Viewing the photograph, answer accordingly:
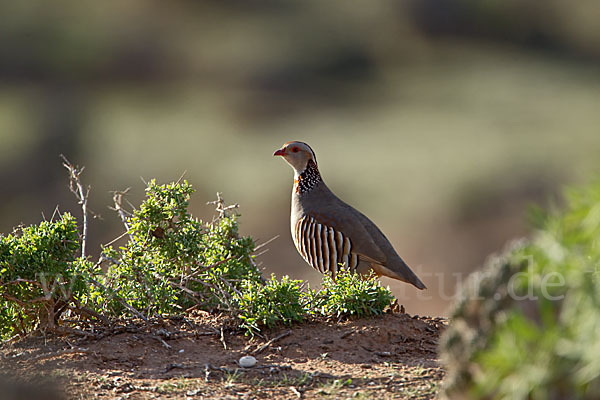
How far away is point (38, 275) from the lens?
449 cm

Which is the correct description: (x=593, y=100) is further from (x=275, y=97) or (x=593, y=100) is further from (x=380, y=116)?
(x=275, y=97)

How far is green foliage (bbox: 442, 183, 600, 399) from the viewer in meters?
2.13

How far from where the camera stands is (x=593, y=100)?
1219 inches

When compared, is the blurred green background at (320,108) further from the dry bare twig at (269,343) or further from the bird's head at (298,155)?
the dry bare twig at (269,343)

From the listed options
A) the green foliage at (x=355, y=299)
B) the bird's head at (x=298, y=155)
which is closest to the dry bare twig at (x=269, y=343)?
the green foliage at (x=355, y=299)

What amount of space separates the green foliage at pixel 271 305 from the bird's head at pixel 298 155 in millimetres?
2854

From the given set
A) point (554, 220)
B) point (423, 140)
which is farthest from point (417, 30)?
point (554, 220)

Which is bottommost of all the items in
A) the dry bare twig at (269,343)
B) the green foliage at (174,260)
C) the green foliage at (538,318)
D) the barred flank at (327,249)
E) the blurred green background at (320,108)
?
the green foliage at (538,318)

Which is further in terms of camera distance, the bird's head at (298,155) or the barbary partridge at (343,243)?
the bird's head at (298,155)

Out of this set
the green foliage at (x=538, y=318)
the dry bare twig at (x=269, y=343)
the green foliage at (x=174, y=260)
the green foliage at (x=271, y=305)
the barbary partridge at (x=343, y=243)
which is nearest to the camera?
the green foliage at (x=538, y=318)

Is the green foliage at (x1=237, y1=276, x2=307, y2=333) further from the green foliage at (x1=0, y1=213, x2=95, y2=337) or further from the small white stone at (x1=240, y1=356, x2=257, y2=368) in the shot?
the green foliage at (x1=0, y1=213, x2=95, y2=337)

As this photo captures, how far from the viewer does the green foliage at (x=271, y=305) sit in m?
4.65

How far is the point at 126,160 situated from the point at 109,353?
2315cm

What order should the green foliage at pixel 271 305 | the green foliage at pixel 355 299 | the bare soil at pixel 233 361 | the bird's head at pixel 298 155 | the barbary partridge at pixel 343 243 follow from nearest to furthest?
the bare soil at pixel 233 361 < the green foliage at pixel 271 305 < the green foliage at pixel 355 299 < the barbary partridge at pixel 343 243 < the bird's head at pixel 298 155
